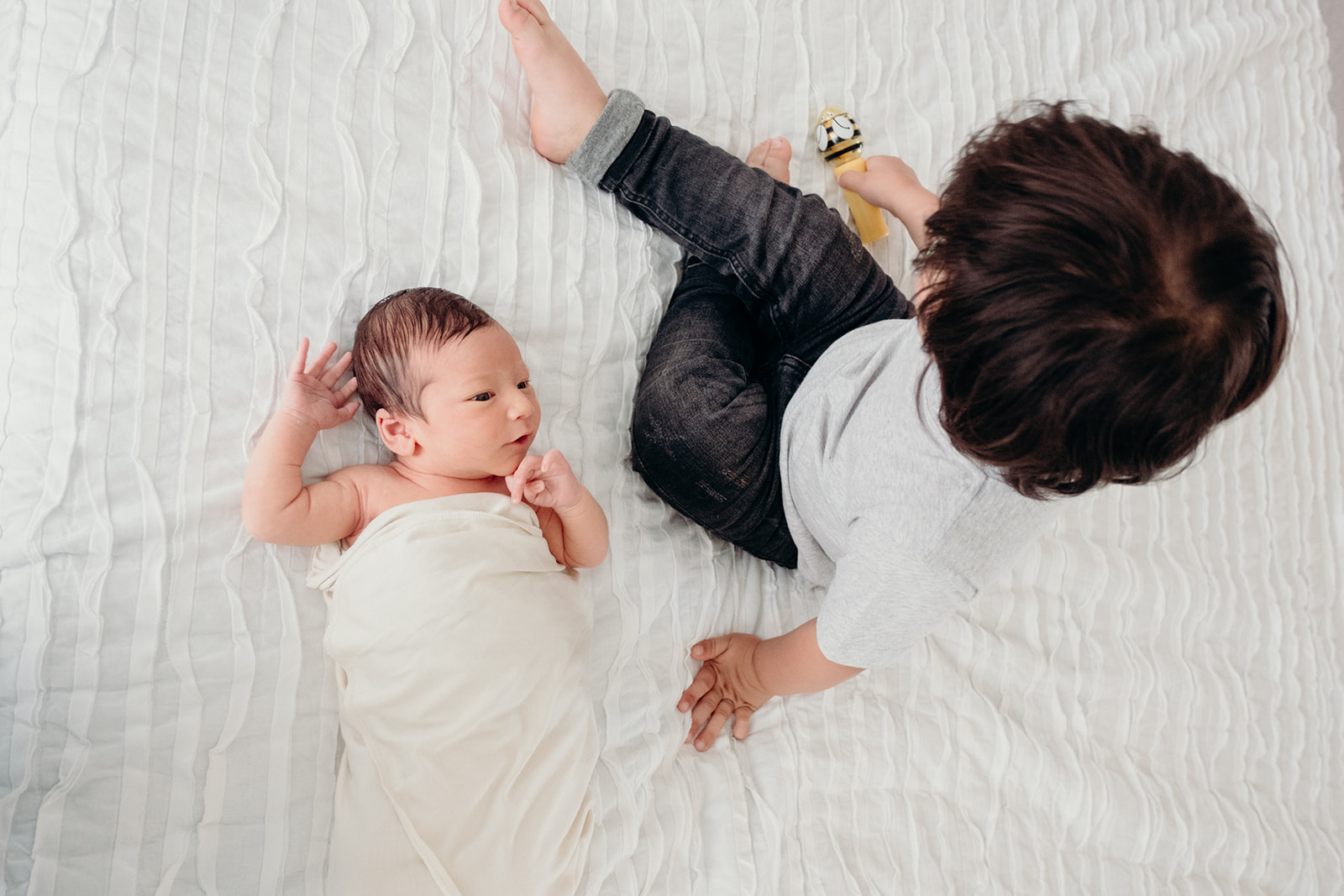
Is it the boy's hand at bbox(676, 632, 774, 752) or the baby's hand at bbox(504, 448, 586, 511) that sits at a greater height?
the baby's hand at bbox(504, 448, 586, 511)

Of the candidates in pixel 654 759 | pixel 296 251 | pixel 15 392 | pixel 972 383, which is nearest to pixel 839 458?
pixel 972 383

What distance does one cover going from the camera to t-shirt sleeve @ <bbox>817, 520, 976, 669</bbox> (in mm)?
688

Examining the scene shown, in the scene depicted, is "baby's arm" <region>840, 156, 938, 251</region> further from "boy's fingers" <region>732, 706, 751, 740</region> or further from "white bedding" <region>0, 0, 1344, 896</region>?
"boy's fingers" <region>732, 706, 751, 740</region>

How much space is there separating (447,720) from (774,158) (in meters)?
0.72

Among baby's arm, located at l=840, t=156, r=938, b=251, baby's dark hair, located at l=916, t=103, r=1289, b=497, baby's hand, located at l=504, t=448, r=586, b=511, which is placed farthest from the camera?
baby's arm, located at l=840, t=156, r=938, b=251

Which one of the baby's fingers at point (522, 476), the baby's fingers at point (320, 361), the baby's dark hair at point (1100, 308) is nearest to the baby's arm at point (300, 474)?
the baby's fingers at point (320, 361)

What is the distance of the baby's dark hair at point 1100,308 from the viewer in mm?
500

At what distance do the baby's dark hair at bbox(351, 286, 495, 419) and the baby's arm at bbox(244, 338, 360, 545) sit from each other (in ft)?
0.09

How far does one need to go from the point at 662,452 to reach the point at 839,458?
0.18 m

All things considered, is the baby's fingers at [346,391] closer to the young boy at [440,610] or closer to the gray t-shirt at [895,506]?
the young boy at [440,610]

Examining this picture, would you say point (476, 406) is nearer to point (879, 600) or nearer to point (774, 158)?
point (879, 600)

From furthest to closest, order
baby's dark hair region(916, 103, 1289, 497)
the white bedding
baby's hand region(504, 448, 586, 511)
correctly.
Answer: baby's hand region(504, 448, 586, 511)
the white bedding
baby's dark hair region(916, 103, 1289, 497)

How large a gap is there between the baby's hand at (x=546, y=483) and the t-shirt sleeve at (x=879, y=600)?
0.26m

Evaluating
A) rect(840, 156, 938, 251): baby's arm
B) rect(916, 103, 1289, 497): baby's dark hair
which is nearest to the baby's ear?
rect(916, 103, 1289, 497): baby's dark hair
